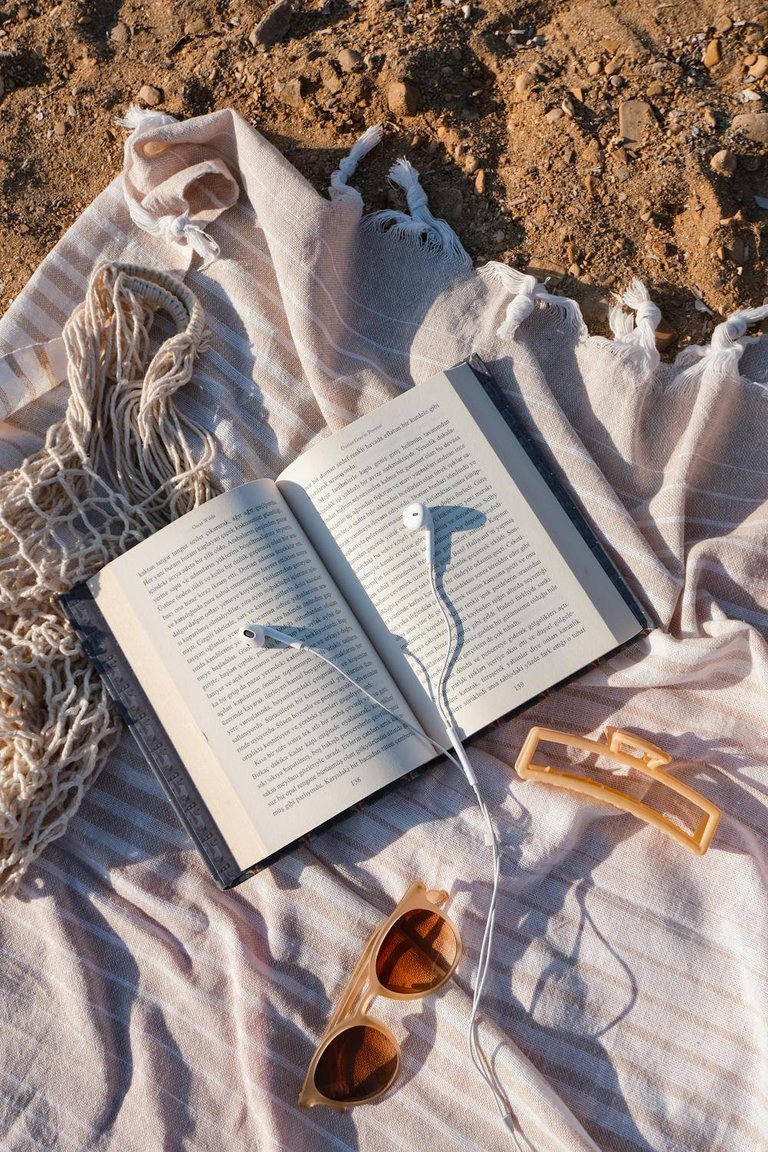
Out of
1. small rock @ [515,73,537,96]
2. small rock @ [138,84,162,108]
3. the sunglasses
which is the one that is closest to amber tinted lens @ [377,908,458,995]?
the sunglasses

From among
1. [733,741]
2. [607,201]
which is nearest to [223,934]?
[733,741]

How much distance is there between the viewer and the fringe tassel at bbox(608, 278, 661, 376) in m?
1.55

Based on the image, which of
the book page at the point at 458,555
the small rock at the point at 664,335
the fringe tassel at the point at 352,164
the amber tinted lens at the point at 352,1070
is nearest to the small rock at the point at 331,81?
the fringe tassel at the point at 352,164

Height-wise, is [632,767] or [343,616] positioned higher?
[343,616]

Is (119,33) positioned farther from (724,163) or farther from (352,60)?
(724,163)

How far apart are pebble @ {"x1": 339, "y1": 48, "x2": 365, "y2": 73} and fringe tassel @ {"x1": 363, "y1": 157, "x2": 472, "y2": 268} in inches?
9.0

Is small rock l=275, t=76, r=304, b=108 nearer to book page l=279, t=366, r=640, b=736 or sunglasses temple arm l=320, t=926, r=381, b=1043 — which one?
book page l=279, t=366, r=640, b=736

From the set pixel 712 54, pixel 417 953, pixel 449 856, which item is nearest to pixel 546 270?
pixel 712 54

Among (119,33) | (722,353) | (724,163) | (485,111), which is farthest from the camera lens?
(119,33)

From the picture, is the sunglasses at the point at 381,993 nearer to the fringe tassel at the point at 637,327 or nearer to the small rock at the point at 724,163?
the fringe tassel at the point at 637,327

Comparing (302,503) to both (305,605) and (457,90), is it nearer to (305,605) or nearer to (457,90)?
(305,605)

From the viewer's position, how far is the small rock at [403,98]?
171cm

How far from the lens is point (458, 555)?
4.91 feet

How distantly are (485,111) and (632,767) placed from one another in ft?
4.00
